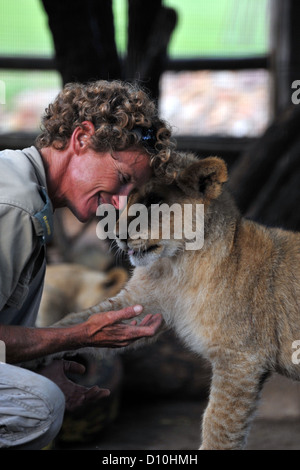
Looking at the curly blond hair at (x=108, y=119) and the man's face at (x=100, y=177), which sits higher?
the curly blond hair at (x=108, y=119)

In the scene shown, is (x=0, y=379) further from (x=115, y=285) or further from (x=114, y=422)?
(x=115, y=285)

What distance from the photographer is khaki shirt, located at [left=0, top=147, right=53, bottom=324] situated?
236 cm

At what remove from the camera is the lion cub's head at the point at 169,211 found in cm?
286

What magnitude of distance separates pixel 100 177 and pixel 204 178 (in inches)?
19.6

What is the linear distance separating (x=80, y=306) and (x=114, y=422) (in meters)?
1.30

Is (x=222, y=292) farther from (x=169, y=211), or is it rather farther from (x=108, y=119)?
(x=108, y=119)

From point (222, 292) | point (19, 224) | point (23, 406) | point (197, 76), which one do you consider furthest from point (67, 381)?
point (197, 76)

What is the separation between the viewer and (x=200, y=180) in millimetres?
2908

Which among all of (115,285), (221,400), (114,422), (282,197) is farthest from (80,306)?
(221,400)

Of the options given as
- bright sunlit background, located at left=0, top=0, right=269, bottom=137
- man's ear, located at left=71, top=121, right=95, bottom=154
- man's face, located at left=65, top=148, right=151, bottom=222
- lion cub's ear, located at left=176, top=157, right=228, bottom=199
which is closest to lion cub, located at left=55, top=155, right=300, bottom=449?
lion cub's ear, located at left=176, top=157, right=228, bottom=199

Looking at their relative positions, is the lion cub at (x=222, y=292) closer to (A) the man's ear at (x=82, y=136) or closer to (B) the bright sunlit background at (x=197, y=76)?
(A) the man's ear at (x=82, y=136)

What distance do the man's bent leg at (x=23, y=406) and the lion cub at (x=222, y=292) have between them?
514 millimetres

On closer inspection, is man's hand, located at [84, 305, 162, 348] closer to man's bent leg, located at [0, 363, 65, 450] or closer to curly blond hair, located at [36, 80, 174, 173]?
man's bent leg, located at [0, 363, 65, 450]

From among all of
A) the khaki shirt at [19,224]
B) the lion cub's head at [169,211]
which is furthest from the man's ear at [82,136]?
the lion cub's head at [169,211]
